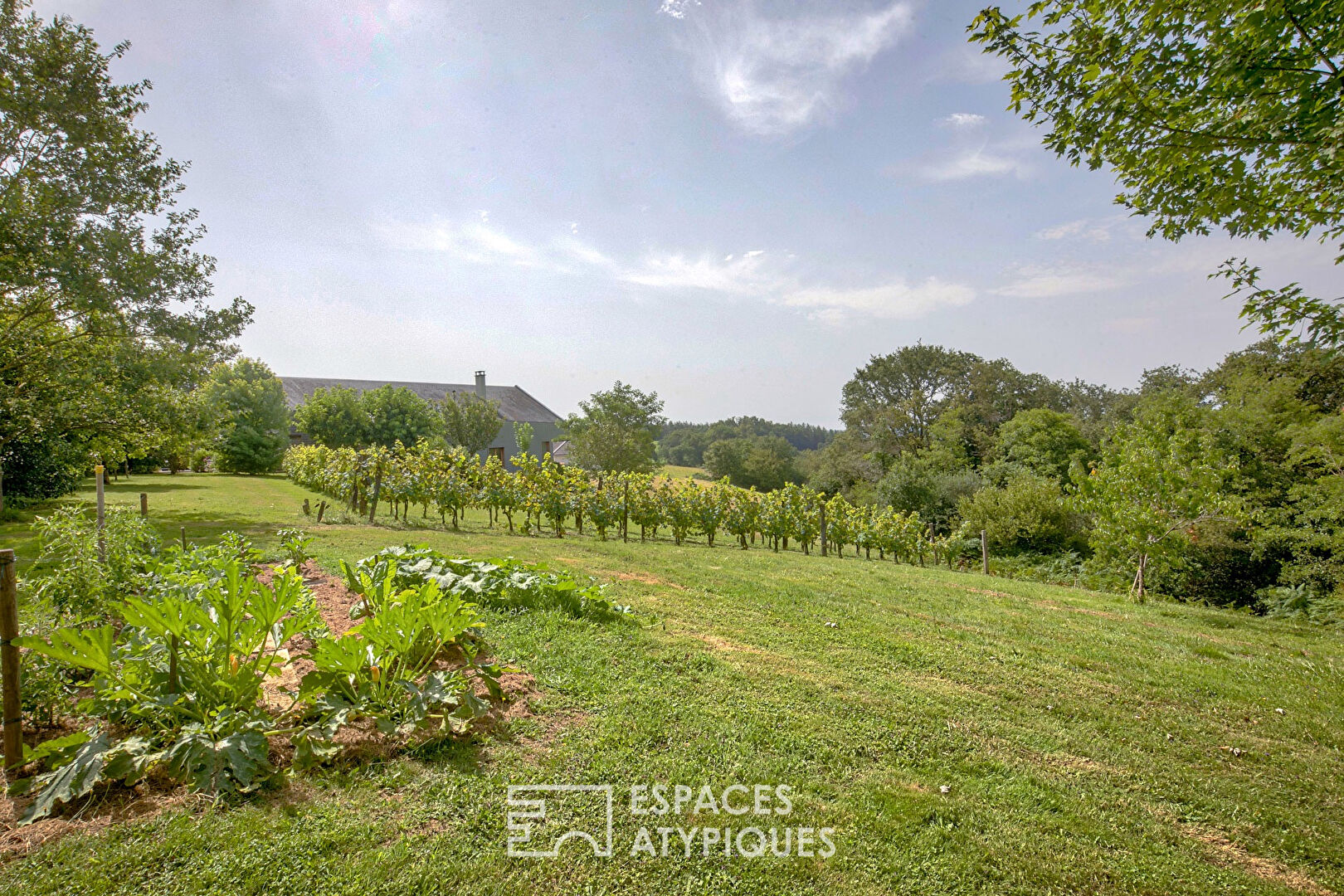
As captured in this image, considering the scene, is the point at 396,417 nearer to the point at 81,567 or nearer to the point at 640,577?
the point at 640,577

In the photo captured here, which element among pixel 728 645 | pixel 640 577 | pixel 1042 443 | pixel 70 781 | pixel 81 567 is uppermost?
pixel 1042 443

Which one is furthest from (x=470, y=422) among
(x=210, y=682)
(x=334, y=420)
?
(x=210, y=682)

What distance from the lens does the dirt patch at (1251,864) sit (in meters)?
2.32

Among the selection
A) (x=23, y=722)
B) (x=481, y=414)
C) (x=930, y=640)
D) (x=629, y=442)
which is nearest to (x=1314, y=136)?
(x=930, y=640)

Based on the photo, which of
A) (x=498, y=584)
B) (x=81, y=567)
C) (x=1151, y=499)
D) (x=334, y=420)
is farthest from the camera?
(x=334, y=420)

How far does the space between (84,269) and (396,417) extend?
76.2ft

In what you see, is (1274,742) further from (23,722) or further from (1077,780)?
(23,722)

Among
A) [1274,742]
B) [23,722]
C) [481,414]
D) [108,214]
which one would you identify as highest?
[108,214]

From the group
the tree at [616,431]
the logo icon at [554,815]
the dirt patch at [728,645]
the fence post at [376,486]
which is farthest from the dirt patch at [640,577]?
the tree at [616,431]

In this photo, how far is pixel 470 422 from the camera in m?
36.4

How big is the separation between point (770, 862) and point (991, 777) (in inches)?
58.4

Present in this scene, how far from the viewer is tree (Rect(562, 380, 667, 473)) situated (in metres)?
34.5

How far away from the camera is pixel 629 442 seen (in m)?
34.8

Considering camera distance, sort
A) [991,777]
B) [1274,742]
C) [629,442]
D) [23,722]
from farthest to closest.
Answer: [629,442], [1274,742], [991,777], [23,722]
